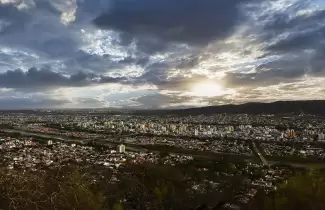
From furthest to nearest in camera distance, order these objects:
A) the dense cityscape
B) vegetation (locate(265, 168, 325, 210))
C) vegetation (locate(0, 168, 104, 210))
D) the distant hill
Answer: the distant hill < the dense cityscape < vegetation (locate(265, 168, 325, 210)) < vegetation (locate(0, 168, 104, 210))

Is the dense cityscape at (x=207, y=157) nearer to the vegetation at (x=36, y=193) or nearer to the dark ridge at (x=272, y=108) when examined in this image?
the vegetation at (x=36, y=193)

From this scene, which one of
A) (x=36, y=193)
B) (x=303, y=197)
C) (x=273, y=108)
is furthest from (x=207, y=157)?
(x=273, y=108)

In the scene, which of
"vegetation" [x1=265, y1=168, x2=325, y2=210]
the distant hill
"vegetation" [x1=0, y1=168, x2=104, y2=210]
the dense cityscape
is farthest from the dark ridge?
"vegetation" [x1=0, y1=168, x2=104, y2=210]

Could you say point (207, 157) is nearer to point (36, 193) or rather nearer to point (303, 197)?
point (303, 197)

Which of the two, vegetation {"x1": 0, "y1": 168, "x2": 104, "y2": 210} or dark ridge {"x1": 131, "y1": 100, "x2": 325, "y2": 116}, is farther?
dark ridge {"x1": 131, "y1": 100, "x2": 325, "y2": 116}

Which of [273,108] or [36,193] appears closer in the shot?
[36,193]

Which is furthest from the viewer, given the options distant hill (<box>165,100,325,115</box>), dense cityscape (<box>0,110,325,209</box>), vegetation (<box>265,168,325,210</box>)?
distant hill (<box>165,100,325,115</box>)

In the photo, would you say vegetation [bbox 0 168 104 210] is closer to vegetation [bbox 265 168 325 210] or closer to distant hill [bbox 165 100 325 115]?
vegetation [bbox 265 168 325 210]

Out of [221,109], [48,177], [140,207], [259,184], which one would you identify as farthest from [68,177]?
[221,109]
